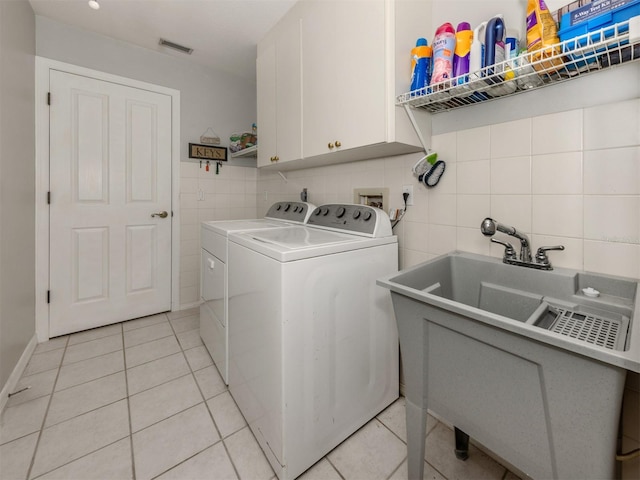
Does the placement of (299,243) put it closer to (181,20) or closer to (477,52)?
(477,52)

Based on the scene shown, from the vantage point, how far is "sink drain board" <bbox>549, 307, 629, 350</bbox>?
2.39 feet

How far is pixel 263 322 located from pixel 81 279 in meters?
2.12

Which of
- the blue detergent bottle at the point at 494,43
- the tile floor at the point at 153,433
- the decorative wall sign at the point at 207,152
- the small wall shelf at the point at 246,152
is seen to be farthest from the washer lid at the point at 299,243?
the decorative wall sign at the point at 207,152

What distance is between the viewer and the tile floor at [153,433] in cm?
117

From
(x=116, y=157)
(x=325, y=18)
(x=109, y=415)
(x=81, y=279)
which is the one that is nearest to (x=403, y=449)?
(x=109, y=415)

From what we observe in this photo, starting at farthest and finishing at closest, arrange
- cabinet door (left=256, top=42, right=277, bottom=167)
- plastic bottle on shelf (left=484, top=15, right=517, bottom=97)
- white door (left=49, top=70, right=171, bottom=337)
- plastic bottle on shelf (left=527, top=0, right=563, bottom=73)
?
white door (left=49, top=70, right=171, bottom=337)
cabinet door (left=256, top=42, right=277, bottom=167)
plastic bottle on shelf (left=484, top=15, right=517, bottom=97)
plastic bottle on shelf (left=527, top=0, right=563, bottom=73)

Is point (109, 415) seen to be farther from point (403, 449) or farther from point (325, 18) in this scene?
point (325, 18)

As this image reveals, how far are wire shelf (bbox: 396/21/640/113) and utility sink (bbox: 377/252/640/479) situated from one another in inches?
27.4

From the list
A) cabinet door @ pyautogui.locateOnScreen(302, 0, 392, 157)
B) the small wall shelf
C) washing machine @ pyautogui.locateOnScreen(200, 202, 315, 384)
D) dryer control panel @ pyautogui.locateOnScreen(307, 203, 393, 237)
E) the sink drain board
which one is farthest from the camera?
the small wall shelf

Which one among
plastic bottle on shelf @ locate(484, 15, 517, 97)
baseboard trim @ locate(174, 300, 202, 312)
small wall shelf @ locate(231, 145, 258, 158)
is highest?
small wall shelf @ locate(231, 145, 258, 158)

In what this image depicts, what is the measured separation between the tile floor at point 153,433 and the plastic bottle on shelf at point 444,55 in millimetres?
1618

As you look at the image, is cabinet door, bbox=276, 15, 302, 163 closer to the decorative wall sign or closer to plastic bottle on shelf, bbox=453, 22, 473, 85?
plastic bottle on shelf, bbox=453, 22, 473, 85

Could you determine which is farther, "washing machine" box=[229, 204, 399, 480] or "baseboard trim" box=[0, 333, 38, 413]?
"baseboard trim" box=[0, 333, 38, 413]

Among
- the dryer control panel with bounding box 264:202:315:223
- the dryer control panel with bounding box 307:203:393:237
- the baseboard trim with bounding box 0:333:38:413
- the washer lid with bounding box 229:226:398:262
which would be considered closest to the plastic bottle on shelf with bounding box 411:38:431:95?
the dryer control panel with bounding box 307:203:393:237
